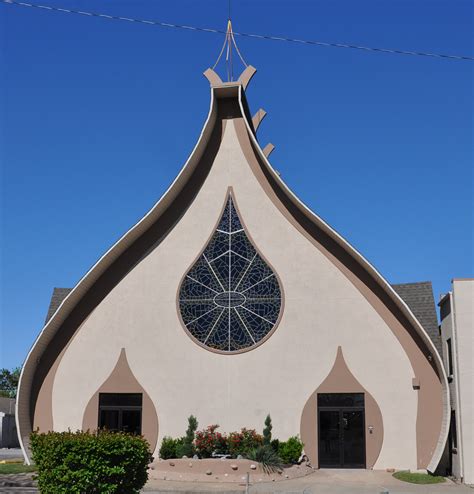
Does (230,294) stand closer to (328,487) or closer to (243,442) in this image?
(243,442)

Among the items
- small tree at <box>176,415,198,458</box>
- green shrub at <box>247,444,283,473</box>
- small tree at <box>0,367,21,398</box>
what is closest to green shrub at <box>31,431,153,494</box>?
green shrub at <box>247,444,283,473</box>

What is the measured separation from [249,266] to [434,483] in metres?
9.46

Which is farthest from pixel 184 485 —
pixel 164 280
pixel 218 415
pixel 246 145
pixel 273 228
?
pixel 246 145

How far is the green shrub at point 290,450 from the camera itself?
22.1 metres

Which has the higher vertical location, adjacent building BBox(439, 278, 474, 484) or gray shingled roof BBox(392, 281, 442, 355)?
gray shingled roof BBox(392, 281, 442, 355)

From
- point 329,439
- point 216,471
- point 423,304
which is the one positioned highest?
point 423,304

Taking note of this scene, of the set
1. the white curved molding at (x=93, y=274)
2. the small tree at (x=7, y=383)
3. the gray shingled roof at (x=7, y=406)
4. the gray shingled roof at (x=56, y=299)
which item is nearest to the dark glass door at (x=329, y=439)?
the white curved molding at (x=93, y=274)

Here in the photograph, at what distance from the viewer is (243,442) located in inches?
877

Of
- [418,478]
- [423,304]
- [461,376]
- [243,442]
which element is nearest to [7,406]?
[243,442]

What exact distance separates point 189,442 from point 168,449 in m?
0.83

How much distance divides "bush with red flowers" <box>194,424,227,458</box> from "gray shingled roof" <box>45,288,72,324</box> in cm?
800

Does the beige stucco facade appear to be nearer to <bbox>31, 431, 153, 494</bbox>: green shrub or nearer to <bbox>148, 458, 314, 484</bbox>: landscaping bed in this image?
<bbox>148, 458, 314, 484</bbox>: landscaping bed

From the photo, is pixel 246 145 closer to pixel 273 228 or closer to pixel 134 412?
pixel 273 228

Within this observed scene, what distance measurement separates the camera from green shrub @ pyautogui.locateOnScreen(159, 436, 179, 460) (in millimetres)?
22953
